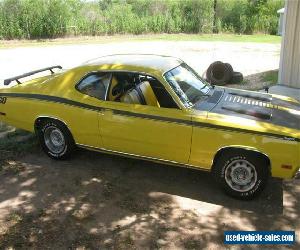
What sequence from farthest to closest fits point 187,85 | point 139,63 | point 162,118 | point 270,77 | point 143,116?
point 270,77 < point 139,63 < point 187,85 < point 143,116 < point 162,118

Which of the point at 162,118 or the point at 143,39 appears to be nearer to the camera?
the point at 162,118

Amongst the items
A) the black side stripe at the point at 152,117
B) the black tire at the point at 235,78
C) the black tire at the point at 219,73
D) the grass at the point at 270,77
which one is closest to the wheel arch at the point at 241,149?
the black side stripe at the point at 152,117

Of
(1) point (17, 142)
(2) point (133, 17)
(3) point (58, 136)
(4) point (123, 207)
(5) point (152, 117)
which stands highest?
(2) point (133, 17)

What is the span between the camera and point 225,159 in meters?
5.03

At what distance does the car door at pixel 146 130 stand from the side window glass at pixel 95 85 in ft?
0.75

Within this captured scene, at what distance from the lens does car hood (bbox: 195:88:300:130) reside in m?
5.12

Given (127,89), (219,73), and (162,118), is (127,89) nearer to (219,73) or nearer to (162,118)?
(162,118)

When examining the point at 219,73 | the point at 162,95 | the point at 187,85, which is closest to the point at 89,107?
the point at 162,95

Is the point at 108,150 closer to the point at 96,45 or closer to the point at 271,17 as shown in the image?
the point at 96,45

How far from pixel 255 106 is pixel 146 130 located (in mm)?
1611

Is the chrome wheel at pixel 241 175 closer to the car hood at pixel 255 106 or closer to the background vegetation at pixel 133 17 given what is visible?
the car hood at pixel 255 106

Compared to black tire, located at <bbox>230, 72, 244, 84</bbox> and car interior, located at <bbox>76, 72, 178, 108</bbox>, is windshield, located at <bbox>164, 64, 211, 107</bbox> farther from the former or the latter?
black tire, located at <bbox>230, 72, 244, 84</bbox>

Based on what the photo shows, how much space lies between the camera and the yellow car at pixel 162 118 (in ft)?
16.0

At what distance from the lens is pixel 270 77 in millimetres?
12586
